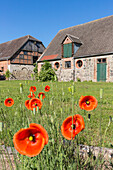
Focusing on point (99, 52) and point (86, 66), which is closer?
point (99, 52)

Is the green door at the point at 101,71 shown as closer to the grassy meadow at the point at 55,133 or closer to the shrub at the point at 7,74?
the grassy meadow at the point at 55,133

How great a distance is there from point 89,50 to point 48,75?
5057 millimetres

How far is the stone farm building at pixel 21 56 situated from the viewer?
23797 millimetres

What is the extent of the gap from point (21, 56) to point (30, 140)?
24721 millimetres

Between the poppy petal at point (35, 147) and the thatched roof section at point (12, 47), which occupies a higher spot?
the thatched roof section at point (12, 47)

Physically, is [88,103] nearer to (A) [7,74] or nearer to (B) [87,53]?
(B) [87,53]

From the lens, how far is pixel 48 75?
17453mm

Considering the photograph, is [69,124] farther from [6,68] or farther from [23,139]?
[6,68]

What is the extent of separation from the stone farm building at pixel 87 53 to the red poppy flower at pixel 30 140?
15349 mm

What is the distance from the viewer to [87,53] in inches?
667

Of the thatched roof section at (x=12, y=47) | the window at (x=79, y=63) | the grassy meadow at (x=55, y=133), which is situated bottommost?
the grassy meadow at (x=55, y=133)

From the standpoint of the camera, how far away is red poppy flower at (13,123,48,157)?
851 millimetres

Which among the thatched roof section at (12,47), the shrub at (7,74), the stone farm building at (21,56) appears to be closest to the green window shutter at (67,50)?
the stone farm building at (21,56)

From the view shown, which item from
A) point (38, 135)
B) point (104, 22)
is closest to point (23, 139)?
point (38, 135)
